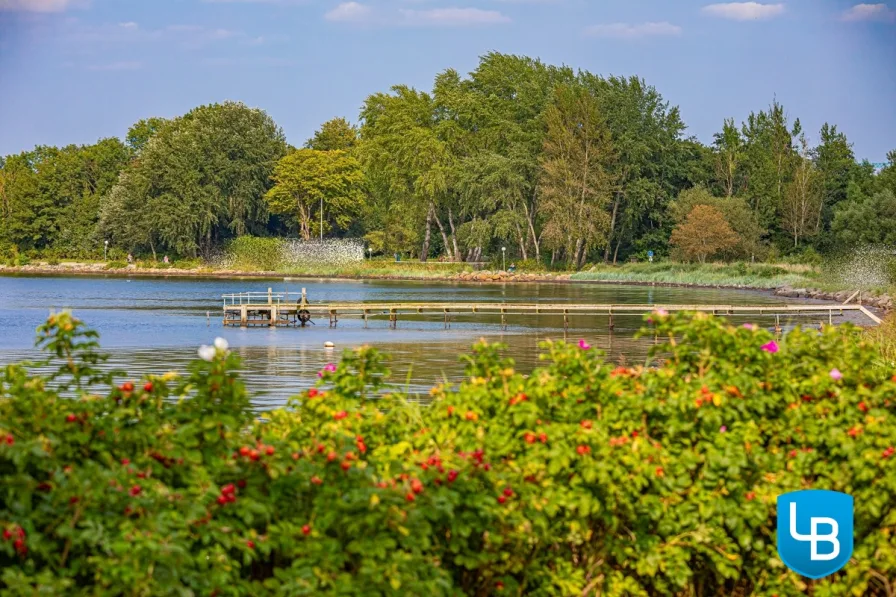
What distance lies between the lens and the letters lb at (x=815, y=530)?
226 inches

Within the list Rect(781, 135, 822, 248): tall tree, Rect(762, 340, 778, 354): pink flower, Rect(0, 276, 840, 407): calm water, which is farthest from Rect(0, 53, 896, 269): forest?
Rect(762, 340, 778, 354): pink flower

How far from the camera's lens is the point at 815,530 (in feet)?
19.0

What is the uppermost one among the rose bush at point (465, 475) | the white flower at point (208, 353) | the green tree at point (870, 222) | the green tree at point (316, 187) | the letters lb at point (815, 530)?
the green tree at point (316, 187)

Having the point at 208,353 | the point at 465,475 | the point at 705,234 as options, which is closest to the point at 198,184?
the point at 705,234

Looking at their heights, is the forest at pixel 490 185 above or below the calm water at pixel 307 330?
above

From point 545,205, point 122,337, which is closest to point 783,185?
point 545,205

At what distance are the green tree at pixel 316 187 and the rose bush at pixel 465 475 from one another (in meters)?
97.2

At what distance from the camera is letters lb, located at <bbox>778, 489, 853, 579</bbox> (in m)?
5.74

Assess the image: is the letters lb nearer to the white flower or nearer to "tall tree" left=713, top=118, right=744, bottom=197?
the white flower

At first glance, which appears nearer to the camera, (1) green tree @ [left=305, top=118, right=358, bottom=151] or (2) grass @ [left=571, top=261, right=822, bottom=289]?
(2) grass @ [left=571, top=261, right=822, bottom=289]

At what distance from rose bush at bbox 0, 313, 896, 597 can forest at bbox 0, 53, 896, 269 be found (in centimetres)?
6899

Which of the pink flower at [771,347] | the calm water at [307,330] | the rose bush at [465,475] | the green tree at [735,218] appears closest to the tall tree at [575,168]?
the green tree at [735,218]

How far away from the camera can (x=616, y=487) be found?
546 cm

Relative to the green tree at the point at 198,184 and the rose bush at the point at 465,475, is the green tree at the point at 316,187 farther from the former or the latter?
the rose bush at the point at 465,475
